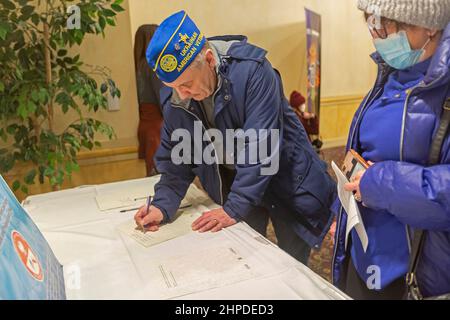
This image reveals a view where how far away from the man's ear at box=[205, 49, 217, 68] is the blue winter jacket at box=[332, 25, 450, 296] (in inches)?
25.4

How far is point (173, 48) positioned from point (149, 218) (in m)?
0.55

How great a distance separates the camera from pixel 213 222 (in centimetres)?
129

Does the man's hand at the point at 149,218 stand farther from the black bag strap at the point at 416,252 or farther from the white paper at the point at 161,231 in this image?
the black bag strap at the point at 416,252

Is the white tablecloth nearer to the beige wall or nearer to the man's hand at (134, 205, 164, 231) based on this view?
the man's hand at (134, 205, 164, 231)

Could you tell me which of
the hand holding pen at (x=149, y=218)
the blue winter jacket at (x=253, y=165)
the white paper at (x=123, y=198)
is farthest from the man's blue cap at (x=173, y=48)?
the white paper at (x=123, y=198)

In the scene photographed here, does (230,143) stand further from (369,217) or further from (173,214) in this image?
(369,217)

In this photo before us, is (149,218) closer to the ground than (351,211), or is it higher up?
closer to the ground

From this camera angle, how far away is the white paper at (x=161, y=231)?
1237mm

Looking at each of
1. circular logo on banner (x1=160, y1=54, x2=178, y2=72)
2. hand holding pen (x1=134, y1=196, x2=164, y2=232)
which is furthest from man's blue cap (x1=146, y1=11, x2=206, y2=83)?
hand holding pen (x1=134, y1=196, x2=164, y2=232)

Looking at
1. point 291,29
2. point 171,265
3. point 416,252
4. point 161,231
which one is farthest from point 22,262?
point 291,29

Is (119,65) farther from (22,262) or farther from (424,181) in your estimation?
(424,181)
